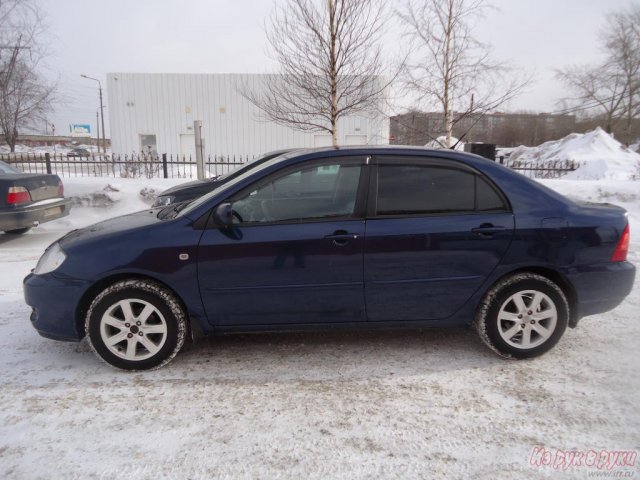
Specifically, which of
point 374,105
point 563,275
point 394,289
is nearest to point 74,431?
point 394,289

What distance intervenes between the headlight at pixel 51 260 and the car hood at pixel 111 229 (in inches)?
2.2

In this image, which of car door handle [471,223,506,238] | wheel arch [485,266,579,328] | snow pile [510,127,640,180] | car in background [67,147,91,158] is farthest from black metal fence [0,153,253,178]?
snow pile [510,127,640,180]

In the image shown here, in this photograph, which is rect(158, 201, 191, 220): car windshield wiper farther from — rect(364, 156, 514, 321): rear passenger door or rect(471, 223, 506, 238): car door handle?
rect(471, 223, 506, 238): car door handle

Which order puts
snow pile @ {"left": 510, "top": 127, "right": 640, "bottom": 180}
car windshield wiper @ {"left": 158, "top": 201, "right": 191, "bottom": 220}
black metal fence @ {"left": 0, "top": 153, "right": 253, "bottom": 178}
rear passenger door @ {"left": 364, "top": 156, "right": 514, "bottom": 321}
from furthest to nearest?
1. snow pile @ {"left": 510, "top": 127, "right": 640, "bottom": 180}
2. black metal fence @ {"left": 0, "top": 153, "right": 253, "bottom": 178}
3. car windshield wiper @ {"left": 158, "top": 201, "right": 191, "bottom": 220}
4. rear passenger door @ {"left": 364, "top": 156, "right": 514, "bottom": 321}

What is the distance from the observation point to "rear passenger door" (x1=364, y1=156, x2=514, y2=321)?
119 inches

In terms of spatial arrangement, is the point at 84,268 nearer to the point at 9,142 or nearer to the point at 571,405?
the point at 571,405

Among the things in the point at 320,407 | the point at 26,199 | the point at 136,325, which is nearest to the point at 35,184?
the point at 26,199

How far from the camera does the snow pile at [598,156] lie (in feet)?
56.3

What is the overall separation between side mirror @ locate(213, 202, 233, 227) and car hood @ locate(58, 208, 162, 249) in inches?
20.0

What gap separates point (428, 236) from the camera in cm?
303

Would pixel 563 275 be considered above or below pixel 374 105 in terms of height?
below

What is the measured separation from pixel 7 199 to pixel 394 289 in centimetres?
618

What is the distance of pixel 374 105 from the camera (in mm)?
12062

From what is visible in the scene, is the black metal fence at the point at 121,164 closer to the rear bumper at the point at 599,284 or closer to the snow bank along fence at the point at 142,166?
the snow bank along fence at the point at 142,166
